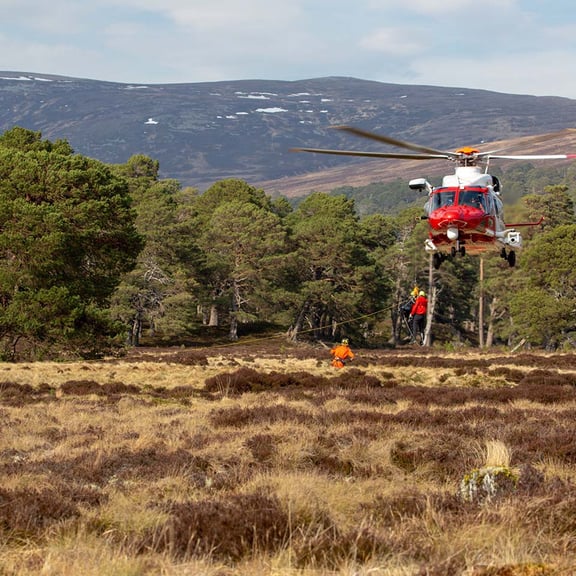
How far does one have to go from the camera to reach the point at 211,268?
222ft

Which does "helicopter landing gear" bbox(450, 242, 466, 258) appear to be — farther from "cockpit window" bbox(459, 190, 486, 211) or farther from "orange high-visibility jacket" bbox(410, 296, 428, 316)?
"orange high-visibility jacket" bbox(410, 296, 428, 316)

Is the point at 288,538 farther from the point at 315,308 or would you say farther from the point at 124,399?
the point at 315,308

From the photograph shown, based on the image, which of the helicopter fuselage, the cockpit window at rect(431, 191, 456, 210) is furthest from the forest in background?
the cockpit window at rect(431, 191, 456, 210)

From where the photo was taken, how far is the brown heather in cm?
538

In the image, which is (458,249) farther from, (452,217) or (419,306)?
(419,306)

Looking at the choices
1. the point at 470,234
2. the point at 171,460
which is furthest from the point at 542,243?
the point at 171,460

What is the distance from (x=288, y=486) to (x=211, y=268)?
60561 millimetres

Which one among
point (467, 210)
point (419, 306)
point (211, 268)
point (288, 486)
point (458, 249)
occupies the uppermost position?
point (467, 210)

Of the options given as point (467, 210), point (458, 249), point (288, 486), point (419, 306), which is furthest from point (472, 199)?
point (288, 486)

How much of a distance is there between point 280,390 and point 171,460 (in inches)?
446

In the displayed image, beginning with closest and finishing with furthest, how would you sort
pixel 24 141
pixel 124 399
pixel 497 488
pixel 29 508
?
1. pixel 29 508
2. pixel 497 488
3. pixel 124 399
4. pixel 24 141

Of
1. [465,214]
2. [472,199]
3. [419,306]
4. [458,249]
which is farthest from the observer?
[419,306]

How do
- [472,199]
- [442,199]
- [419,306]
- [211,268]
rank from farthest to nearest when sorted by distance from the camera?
[211,268], [419,306], [442,199], [472,199]

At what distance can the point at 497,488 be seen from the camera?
7.38m
